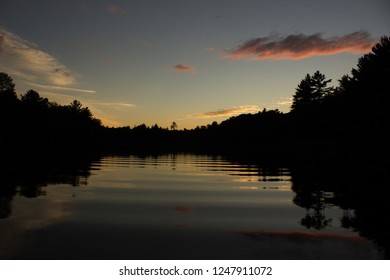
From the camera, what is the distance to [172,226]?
8773 mm

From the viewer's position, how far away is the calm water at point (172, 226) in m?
6.83

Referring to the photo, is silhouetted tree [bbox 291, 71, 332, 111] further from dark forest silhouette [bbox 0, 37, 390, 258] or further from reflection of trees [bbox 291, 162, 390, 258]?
reflection of trees [bbox 291, 162, 390, 258]

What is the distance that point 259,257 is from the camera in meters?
6.64

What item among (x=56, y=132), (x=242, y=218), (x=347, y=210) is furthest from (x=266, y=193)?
(x=56, y=132)

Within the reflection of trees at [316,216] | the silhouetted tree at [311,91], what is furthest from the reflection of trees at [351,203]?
the silhouetted tree at [311,91]

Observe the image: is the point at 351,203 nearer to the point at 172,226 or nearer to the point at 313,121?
the point at 172,226

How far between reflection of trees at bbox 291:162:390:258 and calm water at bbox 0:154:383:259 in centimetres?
12

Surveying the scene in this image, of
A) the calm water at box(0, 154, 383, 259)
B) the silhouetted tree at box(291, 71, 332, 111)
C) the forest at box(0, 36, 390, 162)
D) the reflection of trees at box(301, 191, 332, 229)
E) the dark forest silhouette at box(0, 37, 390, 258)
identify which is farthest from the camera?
the silhouetted tree at box(291, 71, 332, 111)

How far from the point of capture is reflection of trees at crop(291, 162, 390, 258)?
8.68m

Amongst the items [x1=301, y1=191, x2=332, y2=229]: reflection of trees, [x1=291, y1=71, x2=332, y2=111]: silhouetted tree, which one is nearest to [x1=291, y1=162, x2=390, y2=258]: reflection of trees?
[x1=301, y1=191, x2=332, y2=229]: reflection of trees
